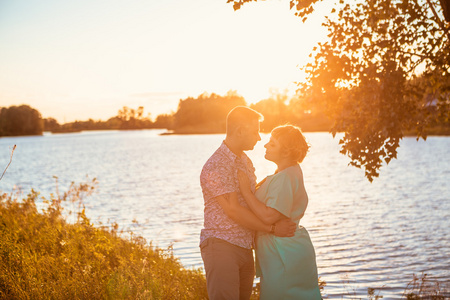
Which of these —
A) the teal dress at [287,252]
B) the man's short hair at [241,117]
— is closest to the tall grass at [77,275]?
the teal dress at [287,252]

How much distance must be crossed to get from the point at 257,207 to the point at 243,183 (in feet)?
0.89

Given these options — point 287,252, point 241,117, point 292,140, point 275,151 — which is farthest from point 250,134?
point 287,252

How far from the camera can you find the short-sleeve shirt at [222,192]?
4848 millimetres

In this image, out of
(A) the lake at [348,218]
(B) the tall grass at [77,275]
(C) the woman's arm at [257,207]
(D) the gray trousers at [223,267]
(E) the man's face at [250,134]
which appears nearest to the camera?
(D) the gray trousers at [223,267]

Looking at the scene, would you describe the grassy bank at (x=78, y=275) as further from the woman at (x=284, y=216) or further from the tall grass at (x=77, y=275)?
the woman at (x=284, y=216)

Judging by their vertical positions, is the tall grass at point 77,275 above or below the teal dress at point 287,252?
below

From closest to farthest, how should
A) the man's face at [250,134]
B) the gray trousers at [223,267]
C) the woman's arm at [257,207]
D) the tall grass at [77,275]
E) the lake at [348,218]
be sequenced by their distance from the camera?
the gray trousers at [223,267], the woman's arm at [257,207], the man's face at [250,134], the tall grass at [77,275], the lake at [348,218]

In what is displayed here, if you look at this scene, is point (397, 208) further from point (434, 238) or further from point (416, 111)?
point (416, 111)

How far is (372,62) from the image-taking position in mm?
7406

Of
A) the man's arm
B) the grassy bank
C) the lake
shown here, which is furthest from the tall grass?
the lake

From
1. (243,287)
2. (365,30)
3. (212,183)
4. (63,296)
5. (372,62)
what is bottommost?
(63,296)

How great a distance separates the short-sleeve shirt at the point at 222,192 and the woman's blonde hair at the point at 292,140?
0.46 m

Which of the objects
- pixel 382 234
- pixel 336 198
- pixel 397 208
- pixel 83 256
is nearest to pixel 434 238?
pixel 382 234

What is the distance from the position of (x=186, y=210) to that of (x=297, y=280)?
18.3 meters
